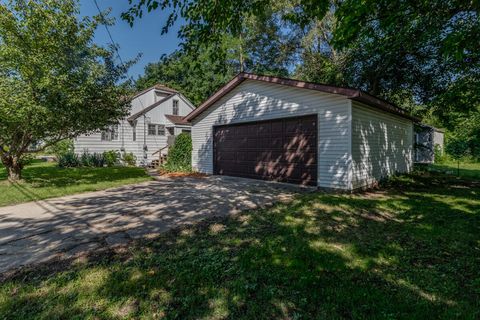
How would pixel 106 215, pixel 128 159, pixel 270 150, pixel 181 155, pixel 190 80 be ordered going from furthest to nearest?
1. pixel 190 80
2. pixel 128 159
3. pixel 181 155
4. pixel 270 150
5. pixel 106 215

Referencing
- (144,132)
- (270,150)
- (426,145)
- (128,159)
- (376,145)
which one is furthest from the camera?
(426,145)

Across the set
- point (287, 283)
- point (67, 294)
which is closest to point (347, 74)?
point (287, 283)

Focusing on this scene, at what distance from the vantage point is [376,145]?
8.46 metres

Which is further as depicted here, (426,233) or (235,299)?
(426,233)

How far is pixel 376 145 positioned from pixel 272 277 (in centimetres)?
755

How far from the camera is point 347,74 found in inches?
486

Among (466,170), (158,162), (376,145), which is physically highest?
(376,145)

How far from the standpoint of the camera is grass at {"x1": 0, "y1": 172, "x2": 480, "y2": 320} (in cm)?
209

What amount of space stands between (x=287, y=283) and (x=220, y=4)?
395 centimetres

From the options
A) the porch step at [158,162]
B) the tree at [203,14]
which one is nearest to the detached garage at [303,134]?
the tree at [203,14]

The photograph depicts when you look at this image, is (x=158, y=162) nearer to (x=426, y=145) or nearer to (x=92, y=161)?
(x=92, y=161)

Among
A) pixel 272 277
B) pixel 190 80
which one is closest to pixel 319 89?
pixel 272 277

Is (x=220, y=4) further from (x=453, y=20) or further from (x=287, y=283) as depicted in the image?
(x=453, y=20)

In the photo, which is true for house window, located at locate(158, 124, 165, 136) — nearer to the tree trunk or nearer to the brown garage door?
the brown garage door
